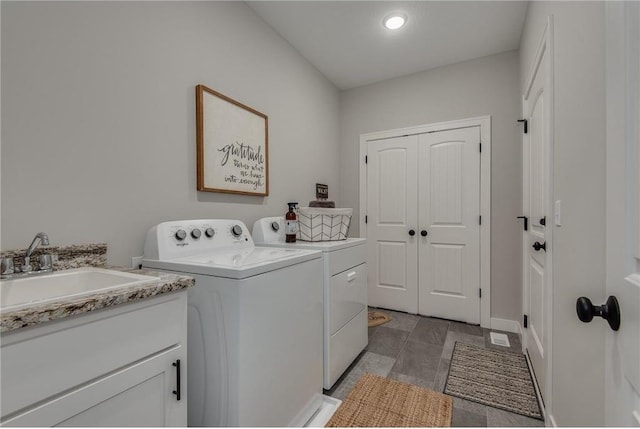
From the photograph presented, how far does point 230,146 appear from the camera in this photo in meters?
1.87

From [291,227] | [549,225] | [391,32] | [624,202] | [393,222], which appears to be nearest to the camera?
[624,202]

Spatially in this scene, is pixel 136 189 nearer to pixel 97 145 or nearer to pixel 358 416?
pixel 97 145

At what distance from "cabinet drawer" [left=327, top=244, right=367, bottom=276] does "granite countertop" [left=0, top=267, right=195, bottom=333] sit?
92cm

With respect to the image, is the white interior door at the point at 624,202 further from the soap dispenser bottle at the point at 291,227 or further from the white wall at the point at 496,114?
the white wall at the point at 496,114

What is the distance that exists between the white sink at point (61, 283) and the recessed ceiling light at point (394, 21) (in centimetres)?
237

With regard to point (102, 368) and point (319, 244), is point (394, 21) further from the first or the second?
point (102, 368)

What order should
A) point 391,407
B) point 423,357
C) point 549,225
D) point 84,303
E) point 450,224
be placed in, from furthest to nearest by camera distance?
point 450,224
point 423,357
point 391,407
point 549,225
point 84,303

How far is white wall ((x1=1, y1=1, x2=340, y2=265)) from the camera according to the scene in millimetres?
1046

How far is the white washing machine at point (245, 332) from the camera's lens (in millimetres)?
1095

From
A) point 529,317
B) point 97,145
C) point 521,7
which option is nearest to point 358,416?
point 529,317

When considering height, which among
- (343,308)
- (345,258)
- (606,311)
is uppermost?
(606,311)

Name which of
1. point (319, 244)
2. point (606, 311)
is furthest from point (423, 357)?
point (606, 311)

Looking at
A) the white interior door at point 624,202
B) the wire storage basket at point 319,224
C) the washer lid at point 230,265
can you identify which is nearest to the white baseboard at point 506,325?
the wire storage basket at point 319,224

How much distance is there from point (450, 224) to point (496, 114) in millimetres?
1122
